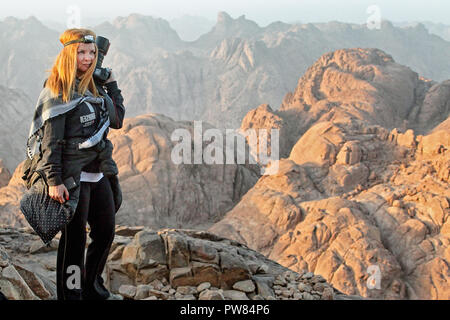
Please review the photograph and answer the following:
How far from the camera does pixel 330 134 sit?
2270 centimetres

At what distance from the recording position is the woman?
3668 millimetres

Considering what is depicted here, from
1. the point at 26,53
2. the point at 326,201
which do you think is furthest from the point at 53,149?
the point at 26,53

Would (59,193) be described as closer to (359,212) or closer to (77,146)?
(77,146)

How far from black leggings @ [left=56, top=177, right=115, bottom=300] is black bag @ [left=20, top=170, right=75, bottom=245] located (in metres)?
0.20

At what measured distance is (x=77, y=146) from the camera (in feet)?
12.4

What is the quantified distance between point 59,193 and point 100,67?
127cm

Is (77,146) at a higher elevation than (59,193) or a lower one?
higher

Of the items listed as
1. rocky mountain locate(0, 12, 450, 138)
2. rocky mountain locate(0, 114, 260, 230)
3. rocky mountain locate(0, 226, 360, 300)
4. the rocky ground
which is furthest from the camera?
rocky mountain locate(0, 12, 450, 138)

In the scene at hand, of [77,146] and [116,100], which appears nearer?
[77,146]

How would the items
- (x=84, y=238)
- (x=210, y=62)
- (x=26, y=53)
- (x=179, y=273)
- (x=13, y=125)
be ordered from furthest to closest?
(x=26, y=53) < (x=210, y=62) < (x=13, y=125) < (x=179, y=273) < (x=84, y=238)

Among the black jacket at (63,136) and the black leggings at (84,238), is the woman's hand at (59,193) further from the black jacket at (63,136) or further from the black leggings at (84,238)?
the black leggings at (84,238)

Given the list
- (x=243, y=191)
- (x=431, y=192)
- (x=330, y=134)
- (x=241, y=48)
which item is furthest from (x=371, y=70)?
(x=241, y=48)

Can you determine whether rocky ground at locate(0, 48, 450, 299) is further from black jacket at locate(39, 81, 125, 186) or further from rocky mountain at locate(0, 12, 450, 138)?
rocky mountain at locate(0, 12, 450, 138)

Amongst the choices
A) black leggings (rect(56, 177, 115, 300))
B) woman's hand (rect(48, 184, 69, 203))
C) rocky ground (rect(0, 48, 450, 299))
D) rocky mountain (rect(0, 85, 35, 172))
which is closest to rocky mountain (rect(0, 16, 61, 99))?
rocky mountain (rect(0, 85, 35, 172))
